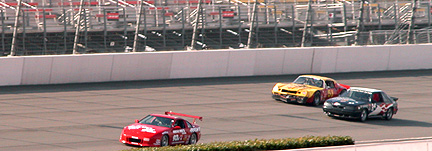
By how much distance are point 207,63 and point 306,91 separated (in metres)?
5.74

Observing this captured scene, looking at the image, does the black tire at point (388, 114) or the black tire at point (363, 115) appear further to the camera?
the black tire at point (388, 114)

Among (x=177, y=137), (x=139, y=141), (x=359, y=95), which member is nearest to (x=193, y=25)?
(x=359, y=95)

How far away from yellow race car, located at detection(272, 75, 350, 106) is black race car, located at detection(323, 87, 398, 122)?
5.10ft

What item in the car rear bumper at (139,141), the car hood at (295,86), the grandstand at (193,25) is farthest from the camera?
the grandstand at (193,25)

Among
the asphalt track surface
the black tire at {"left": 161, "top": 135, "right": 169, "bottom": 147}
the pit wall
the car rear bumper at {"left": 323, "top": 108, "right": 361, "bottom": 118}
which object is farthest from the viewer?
the pit wall

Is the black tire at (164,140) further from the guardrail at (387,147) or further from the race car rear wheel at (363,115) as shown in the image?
the race car rear wheel at (363,115)

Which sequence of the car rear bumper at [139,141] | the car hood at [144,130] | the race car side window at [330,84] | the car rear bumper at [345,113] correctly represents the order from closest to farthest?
1. the car rear bumper at [139,141]
2. the car hood at [144,130]
3. the car rear bumper at [345,113]
4. the race car side window at [330,84]

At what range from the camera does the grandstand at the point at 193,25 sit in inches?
915

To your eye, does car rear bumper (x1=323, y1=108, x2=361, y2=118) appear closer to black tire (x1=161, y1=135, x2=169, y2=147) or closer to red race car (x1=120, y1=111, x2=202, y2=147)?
red race car (x1=120, y1=111, x2=202, y2=147)

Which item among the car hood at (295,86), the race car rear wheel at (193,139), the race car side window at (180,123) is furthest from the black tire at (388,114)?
the race car side window at (180,123)

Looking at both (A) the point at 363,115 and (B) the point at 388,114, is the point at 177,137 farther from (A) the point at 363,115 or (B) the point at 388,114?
(B) the point at 388,114

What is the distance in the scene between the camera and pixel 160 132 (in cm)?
1279

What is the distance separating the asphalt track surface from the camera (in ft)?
45.9

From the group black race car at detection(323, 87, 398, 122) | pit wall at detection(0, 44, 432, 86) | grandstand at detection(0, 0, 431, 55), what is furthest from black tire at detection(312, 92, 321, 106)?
grandstand at detection(0, 0, 431, 55)
